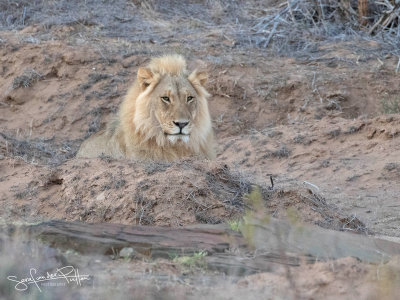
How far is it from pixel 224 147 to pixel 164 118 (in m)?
3.90

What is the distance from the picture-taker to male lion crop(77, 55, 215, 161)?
8.63 meters

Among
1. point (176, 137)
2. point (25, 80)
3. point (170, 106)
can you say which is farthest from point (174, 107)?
point (25, 80)

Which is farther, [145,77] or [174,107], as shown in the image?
[145,77]

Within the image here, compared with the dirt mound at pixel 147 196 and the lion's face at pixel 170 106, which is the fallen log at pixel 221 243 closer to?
the dirt mound at pixel 147 196

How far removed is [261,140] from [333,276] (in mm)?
8165

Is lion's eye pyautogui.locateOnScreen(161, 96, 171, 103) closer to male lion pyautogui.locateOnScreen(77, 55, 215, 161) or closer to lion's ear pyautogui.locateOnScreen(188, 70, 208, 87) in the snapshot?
male lion pyautogui.locateOnScreen(77, 55, 215, 161)

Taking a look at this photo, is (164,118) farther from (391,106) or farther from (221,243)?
(391,106)

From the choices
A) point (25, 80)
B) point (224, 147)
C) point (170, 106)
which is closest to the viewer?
point (170, 106)

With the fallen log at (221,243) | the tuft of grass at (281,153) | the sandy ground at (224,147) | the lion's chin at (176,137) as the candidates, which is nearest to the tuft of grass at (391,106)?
the sandy ground at (224,147)

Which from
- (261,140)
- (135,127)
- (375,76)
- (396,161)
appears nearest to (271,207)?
(135,127)

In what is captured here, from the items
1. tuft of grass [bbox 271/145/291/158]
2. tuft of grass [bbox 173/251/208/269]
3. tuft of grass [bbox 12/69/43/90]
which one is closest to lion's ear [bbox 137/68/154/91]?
tuft of grass [bbox 271/145/291/158]

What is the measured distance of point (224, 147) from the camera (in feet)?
40.7

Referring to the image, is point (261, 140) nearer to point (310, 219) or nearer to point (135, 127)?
point (135, 127)

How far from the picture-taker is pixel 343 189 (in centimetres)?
1015
